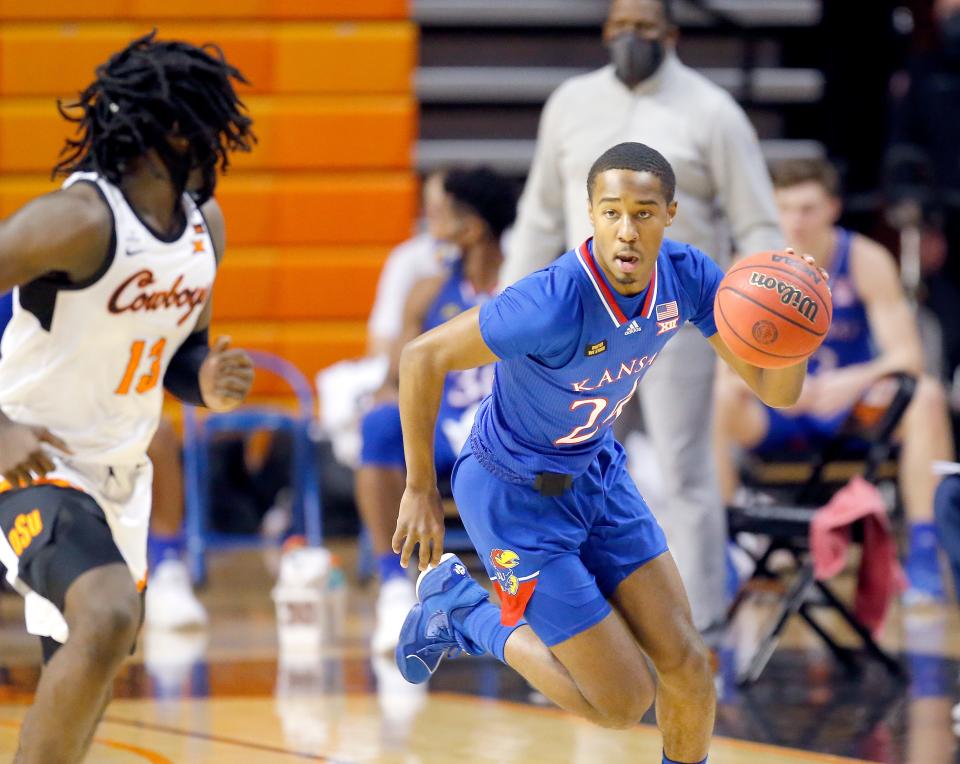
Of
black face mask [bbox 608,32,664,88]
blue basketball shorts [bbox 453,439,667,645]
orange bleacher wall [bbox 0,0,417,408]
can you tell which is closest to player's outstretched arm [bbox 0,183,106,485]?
blue basketball shorts [bbox 453,439,667,645]

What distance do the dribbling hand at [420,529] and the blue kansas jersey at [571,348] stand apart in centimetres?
33

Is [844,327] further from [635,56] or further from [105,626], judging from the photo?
[105,626]


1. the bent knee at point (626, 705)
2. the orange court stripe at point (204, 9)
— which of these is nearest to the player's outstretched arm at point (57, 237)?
the bent knee at point (626, 705)

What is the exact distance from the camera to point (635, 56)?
552 centimetres

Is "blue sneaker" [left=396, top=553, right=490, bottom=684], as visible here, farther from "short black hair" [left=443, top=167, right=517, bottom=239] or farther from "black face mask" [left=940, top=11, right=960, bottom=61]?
"black face mask" [left=940, top=11, right=960, bottom=61]

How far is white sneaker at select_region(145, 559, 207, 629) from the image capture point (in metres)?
6.66

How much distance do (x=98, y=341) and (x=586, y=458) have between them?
1.16 meters

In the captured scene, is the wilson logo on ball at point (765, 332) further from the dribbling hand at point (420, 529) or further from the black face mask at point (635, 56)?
the black face mask at point (635, 56)

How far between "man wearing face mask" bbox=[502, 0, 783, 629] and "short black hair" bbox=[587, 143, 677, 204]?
1660 mm

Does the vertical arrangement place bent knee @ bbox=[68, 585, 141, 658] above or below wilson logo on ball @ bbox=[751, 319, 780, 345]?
below

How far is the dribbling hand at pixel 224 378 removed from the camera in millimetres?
3920

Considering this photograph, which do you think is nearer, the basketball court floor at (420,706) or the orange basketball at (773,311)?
the orange basketball at (773,311)

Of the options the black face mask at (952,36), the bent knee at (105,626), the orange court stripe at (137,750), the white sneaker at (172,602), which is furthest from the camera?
the black face mask at (952,36)

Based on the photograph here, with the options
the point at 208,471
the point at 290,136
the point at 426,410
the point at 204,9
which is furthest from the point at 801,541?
the point at 204,9
